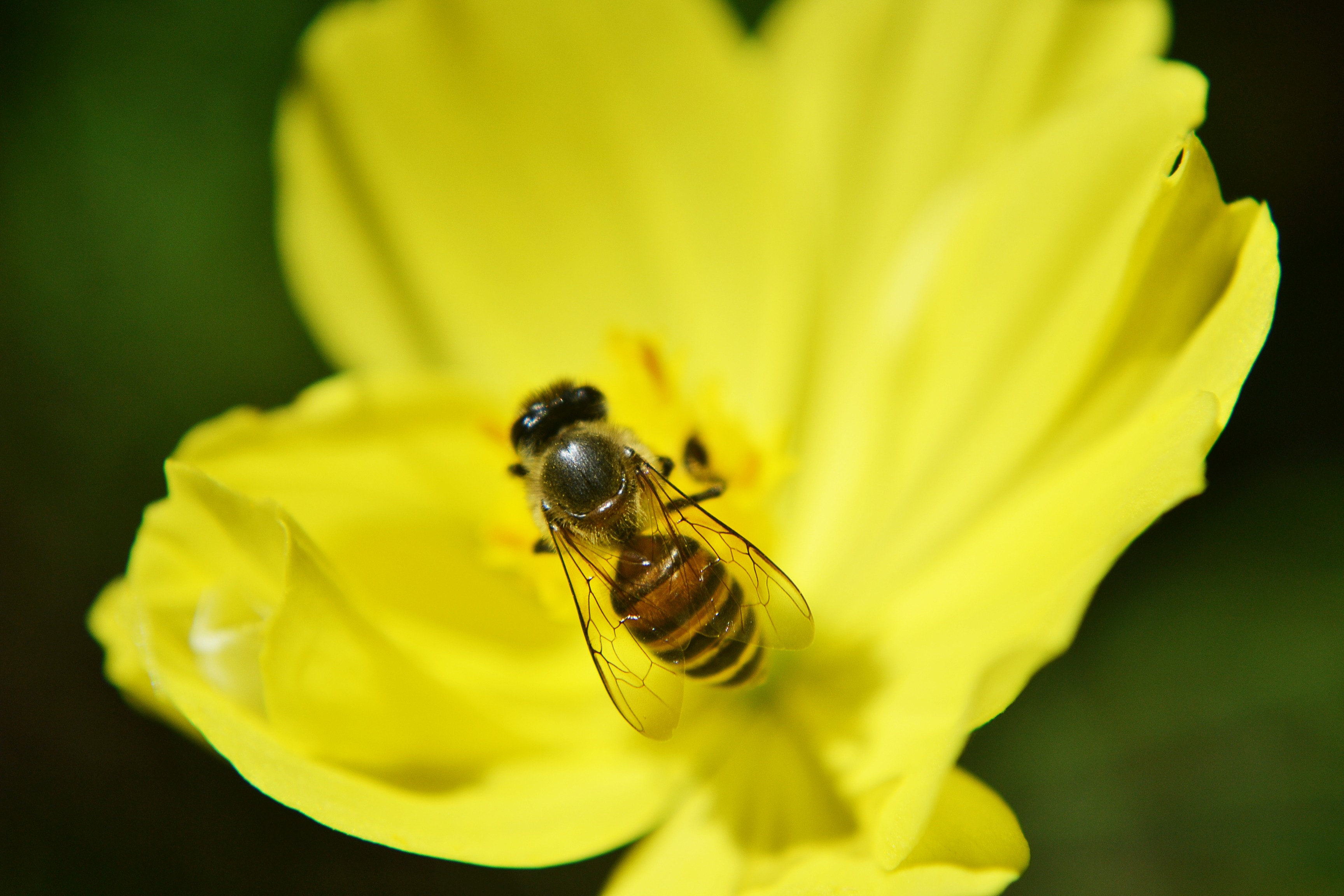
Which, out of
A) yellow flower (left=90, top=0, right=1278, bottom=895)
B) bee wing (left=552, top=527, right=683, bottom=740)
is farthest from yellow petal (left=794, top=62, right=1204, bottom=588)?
bee wing (left=552, top=527, right=683, bottom=740)

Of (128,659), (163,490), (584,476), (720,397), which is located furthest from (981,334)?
(163,490)

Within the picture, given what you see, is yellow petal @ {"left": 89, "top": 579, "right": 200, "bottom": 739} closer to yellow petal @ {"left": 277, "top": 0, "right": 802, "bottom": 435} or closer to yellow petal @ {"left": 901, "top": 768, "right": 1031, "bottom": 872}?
yellow petal @ {"left": 277, "top": 0, "right": 802, "bottom": 435}

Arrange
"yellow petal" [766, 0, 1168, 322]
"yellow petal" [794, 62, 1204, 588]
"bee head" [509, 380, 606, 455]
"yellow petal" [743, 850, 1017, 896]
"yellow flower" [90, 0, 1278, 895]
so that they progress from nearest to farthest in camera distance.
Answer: "yellow petal" [743, 850, 1017, 896], "yellow flower" [90, 0, 1278, 895], "yellow petal" [794, 62, 1204, 588], "bee head" [509, 380, 606, 455], "yellow petal" [766, 0, 1168, 322]

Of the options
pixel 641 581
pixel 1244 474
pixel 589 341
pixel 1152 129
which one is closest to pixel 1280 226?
pixel 1244 474

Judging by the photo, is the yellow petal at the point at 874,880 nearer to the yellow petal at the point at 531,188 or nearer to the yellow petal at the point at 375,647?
the yellow petal at the point at 375,647

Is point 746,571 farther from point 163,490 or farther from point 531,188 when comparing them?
point 163,490

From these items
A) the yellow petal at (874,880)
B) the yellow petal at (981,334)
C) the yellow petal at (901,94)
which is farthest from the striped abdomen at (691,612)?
the yellow petal at (901,94)
